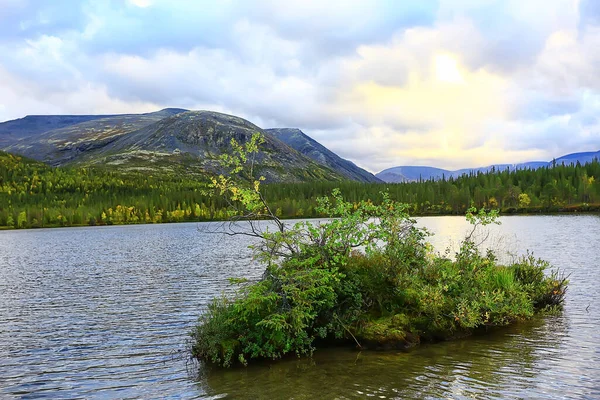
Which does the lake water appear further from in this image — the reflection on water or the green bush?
the green bush

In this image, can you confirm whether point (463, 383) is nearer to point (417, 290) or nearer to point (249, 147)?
point (417, 290)

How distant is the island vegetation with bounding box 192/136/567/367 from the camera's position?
2031cm

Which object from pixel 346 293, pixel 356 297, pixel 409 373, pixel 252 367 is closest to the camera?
pixel 409 373

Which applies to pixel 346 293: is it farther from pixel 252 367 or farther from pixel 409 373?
pixel 252 367

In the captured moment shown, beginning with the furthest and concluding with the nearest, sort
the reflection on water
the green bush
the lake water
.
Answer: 1. the green bush
2. the lake water
3. the reflection on water

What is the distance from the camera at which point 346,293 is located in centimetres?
2239

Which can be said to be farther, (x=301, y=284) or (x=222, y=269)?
(x=222, y=269)

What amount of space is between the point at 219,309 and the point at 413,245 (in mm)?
11353

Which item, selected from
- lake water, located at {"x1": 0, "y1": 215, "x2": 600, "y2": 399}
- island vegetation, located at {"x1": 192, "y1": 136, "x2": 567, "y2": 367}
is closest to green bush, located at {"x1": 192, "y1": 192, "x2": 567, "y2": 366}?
island vegetation, located at {"x1": 192, "y1": 136, "x2": 567, "y2": 367}

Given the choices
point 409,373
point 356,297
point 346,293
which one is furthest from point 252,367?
point 409,373

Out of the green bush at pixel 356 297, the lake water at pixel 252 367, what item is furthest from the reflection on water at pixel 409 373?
the green bush at pixel 356 297

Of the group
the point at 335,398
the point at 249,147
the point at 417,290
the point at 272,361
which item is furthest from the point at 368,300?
the point at 249,147

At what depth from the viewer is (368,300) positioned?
76.0ft

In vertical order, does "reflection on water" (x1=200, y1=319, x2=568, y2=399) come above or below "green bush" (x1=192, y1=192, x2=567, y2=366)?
below
